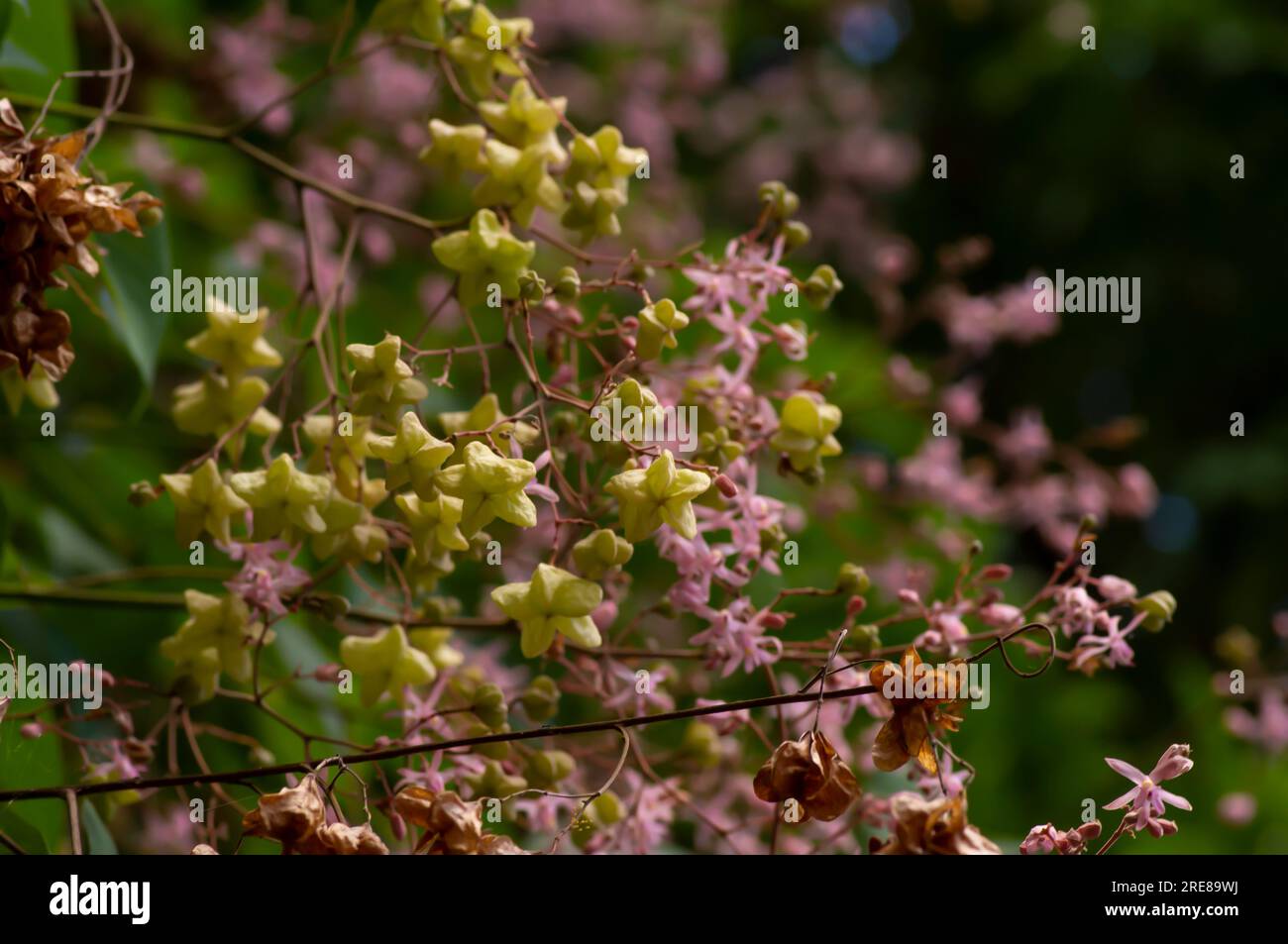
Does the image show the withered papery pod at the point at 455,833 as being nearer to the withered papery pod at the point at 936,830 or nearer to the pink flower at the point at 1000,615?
the withered papery pod at the point at 936,830

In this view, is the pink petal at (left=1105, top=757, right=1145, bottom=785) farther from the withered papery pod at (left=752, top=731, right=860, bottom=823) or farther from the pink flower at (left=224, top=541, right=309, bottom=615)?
the pink flower at (left=224, top=541, right=309, bottom=615)

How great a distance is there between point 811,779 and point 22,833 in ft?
1.49

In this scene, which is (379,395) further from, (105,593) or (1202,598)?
(1202,598)

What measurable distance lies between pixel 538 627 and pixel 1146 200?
2761 millimetres

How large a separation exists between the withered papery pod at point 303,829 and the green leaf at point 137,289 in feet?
1.59

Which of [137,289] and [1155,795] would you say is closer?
[1155,795]

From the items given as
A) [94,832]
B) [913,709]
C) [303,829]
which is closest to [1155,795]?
[913,709]

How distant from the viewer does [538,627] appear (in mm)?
761

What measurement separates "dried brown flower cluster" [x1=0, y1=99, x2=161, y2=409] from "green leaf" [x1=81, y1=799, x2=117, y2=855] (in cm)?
28

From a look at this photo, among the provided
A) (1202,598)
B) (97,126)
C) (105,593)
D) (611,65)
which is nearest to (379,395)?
(97,126)

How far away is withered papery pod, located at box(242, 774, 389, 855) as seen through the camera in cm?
63

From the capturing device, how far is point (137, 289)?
1.03m

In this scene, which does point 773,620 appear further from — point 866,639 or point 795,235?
point 795,235

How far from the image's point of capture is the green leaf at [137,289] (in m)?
1.01
